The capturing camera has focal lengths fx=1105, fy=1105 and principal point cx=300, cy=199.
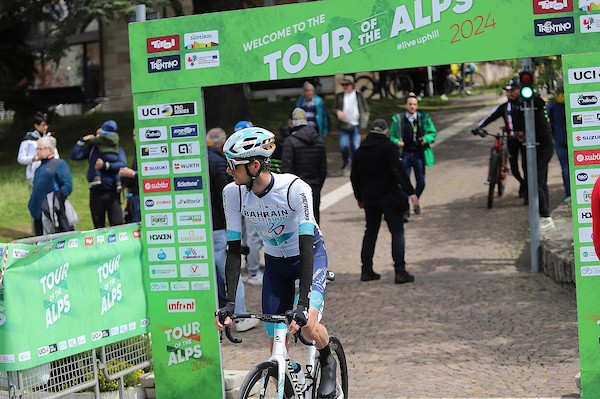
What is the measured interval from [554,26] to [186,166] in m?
3.09

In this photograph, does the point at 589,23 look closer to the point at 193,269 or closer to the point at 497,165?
the point at 193,269

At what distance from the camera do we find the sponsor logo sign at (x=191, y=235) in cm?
898

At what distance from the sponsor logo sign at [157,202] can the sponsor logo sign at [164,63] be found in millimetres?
1036

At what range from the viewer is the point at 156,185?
9086 mm

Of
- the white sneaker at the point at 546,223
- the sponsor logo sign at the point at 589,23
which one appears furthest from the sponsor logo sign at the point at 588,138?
the white sneaker at the point at 546,223

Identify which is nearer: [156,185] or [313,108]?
[156,185]

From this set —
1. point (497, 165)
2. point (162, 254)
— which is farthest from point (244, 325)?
point (497, 165)

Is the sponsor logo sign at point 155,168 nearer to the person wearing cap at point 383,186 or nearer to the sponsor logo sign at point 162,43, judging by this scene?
the sponsor logo sign at point 162,43

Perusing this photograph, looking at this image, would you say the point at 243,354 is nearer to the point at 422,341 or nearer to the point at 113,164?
the point at 422,341

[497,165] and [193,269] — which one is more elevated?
[497,165]

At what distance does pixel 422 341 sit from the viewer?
10680 millimetres

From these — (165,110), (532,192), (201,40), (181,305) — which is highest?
(201,40)

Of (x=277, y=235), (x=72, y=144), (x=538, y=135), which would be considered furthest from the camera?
(x=72, y=144)

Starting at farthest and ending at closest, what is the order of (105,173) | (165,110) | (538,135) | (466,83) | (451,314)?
(466,83), (538,135), (105,173), (451,314), (165,110)
